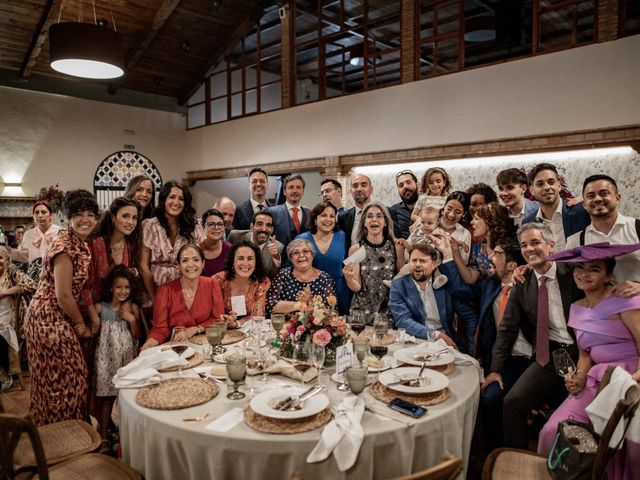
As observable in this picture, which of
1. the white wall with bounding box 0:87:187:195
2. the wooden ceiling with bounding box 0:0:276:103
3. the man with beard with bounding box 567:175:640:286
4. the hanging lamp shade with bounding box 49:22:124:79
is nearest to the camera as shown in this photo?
the man with beard with bounding box 567:175:640:286

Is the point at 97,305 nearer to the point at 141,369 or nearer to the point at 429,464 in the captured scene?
the point at 141,369

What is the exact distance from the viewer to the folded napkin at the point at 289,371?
214cm

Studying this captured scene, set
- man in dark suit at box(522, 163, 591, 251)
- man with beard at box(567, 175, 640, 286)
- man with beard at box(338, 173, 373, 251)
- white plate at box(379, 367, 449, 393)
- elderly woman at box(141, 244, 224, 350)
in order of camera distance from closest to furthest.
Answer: white plate at box(379, 367, 449, 393), man with beard at box(567, 175, 640, 286), elderly woman at box(141, 244, 224, 350), man in dark suit at box(522, 163, 591, 251), man with beard at box(338, 173, 373, 251)

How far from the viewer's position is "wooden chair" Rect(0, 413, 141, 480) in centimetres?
161

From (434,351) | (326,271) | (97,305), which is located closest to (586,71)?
(326,271)

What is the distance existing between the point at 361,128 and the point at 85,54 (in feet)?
16.3

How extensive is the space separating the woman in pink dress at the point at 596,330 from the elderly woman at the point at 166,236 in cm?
258

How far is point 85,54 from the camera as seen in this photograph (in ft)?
14.2

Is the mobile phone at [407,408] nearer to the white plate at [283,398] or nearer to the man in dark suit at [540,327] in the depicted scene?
the white plate at [283,398]

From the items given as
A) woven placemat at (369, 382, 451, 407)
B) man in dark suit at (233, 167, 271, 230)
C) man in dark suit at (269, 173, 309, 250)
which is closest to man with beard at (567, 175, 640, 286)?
woven placemat at (369, 382, 451, 407)

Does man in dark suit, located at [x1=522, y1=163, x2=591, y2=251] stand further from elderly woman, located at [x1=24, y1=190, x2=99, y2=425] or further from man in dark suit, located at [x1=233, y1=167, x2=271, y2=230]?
elderly woman, located at [x1=24, y1=190, x2=99, y2=425]

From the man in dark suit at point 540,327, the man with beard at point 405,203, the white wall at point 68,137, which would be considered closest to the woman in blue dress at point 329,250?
the man with beard at point 405,203

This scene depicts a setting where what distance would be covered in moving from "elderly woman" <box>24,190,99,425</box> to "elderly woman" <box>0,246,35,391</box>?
68.5 inches

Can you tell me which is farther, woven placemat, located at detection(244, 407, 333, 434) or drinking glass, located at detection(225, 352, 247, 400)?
drinking glass, located at detection(225, 352, 247, 400)
